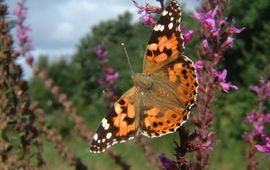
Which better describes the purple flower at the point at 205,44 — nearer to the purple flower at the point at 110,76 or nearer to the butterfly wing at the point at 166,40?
the butterfly wing at the point at 166,40

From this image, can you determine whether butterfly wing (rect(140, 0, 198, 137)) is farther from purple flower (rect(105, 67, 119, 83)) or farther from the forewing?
purple flower (rect(105, 67, 119, 83))

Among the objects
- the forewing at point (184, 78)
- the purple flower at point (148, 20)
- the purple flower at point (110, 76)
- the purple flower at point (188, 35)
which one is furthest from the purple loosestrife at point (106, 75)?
the purple flower at point (188, 35)

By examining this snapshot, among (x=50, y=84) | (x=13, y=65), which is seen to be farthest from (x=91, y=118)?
(x=13, y=65)

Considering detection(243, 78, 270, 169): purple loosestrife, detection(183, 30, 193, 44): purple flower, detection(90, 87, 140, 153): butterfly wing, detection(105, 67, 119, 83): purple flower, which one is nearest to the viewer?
detection(90, 87, 140, 153): butterfly wing

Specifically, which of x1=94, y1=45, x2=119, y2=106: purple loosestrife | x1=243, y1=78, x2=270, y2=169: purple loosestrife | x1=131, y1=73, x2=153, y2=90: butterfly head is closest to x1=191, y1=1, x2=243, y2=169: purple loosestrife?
x1=131, y1=73, x2=153, y2=90: butterfly head

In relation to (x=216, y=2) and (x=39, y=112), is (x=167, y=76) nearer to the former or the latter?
(x=216, y=2)
